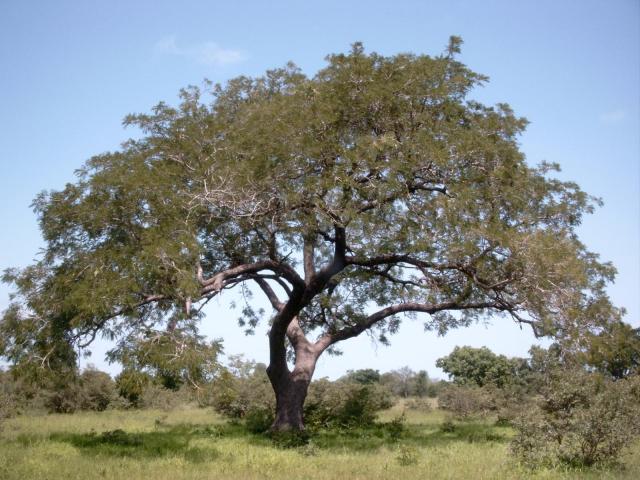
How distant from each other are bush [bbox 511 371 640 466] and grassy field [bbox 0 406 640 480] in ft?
1.49

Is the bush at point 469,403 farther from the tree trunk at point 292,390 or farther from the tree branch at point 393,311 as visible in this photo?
the tree trunk at point 292,390

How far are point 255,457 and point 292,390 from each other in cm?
522

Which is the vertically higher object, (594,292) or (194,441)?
(594,292)

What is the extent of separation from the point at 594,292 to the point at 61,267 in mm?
13312

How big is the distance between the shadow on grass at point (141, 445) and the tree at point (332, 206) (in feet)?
8.43

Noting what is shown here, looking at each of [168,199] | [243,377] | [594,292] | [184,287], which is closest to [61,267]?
[168,199]

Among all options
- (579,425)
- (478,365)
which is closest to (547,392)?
(579,425)

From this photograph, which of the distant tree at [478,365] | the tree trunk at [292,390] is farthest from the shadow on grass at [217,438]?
the distant tree at [478,365]

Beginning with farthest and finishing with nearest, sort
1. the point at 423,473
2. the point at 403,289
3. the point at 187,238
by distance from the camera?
the point at 403,289 < the point at 187,238 < the point at 423,473

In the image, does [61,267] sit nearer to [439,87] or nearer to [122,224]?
[122,224]

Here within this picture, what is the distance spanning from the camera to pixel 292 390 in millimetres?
17688

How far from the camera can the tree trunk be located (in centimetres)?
1750

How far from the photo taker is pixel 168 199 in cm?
1357

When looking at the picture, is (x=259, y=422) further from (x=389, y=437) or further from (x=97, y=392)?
(x=97, y=392)
